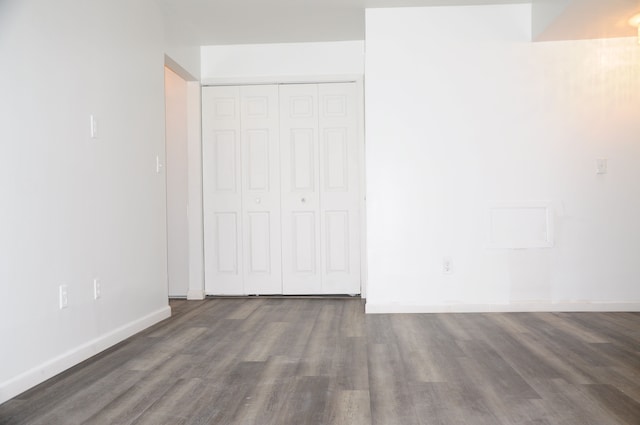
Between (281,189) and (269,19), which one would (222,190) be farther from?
(269,19)

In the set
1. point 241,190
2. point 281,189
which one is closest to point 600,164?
point 281,189

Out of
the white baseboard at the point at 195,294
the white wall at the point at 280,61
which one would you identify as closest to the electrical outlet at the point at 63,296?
the white baseboard at the point at 195,294

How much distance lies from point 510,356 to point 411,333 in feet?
2.67

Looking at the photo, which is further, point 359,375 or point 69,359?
point 69,359

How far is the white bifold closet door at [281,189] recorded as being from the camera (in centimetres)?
554

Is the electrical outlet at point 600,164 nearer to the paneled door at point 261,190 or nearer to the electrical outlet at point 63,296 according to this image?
the paneled door at point 261,190

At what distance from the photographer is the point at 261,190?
5621 mm

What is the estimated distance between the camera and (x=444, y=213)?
4.66 m

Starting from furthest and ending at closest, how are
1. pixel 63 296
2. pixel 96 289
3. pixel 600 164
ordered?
pixel 600 164 → pixel 96 289 → pixel 63 296

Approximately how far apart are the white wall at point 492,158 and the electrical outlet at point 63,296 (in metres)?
2.42

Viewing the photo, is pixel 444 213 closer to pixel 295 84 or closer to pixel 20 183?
pixel 295 84

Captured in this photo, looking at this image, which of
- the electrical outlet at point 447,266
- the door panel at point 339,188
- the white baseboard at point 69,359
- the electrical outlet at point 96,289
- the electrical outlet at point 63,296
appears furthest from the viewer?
the door panel at point 339,188

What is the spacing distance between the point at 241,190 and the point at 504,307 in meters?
2.69

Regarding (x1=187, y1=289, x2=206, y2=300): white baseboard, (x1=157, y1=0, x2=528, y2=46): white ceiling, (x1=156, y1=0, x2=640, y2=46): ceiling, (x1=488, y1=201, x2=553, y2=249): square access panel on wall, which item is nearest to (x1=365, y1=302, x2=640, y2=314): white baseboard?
(x1=488, y1=201, x2=553, y2=249): square access panel on wall
